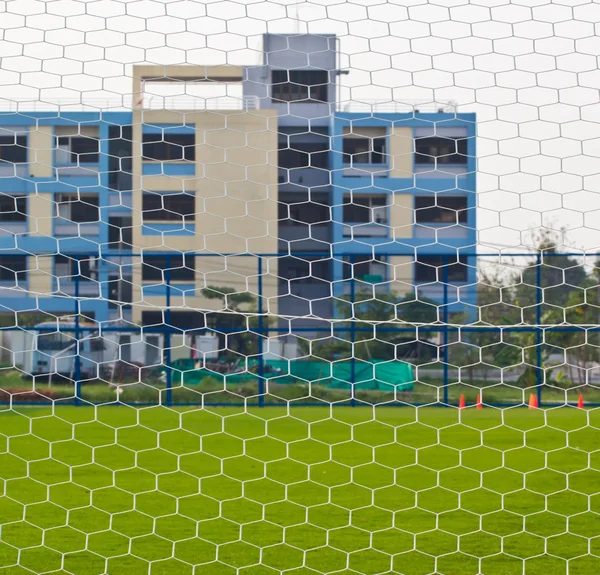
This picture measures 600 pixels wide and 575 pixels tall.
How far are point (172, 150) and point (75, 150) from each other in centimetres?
34

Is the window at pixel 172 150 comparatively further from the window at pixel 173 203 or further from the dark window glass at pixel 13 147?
the dark window glass at pixel 13 147

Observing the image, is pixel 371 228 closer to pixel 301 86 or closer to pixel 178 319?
pixel 301 86

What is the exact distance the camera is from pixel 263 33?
247cm

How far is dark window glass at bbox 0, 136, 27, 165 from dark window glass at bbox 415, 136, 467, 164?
51.2 inches

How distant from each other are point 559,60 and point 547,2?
0.60 ft

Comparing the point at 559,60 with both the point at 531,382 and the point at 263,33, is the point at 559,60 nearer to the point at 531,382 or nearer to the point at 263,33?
the point at 263,33

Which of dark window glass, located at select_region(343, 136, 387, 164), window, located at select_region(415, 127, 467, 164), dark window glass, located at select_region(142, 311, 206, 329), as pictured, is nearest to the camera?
window, located at select_region(415, 127, 467, 164)

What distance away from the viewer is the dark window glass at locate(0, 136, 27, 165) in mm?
2690

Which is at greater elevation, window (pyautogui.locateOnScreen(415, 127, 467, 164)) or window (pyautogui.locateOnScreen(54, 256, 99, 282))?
window (pyautogui.locateOnScreen(415, 127, 467, 164))

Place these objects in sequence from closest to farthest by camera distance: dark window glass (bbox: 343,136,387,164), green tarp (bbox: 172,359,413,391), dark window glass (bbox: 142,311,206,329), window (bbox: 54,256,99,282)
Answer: dark window glass (bbox: 343,136,387,164) < window (bbox: 54,256,99,282) < green tarp (bbox: 172,359,413,391) < dark window glass (bbox: 142,311,206,329)

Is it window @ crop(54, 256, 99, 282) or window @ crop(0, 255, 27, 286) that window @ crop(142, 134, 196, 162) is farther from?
window @ crop(54, 256, 99, 282)

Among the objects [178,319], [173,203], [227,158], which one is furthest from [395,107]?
[178,319]

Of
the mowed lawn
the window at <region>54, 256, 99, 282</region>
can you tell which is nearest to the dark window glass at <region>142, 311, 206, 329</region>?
the window at <region>54, 256, 99, 282</region>

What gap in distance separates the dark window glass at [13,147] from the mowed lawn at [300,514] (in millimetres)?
909
